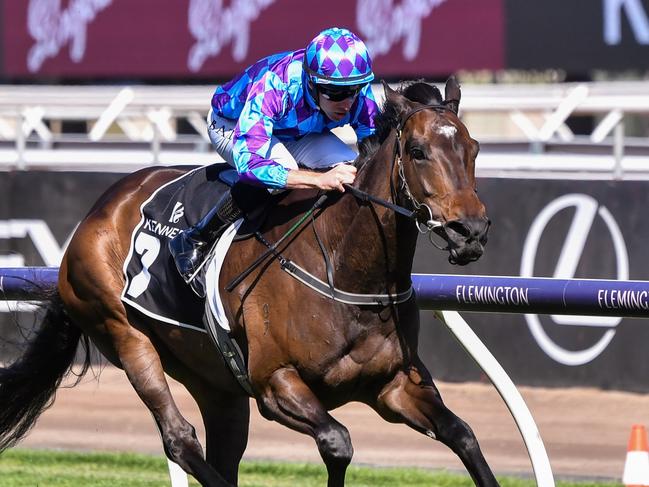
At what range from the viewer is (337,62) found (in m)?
4.38

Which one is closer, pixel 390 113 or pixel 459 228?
pixel 459 228

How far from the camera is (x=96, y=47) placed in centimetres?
1513

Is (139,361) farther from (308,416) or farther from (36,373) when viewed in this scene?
(308,416)

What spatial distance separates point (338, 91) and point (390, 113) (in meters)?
0.20

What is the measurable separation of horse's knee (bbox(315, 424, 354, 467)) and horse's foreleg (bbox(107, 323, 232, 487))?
66cm

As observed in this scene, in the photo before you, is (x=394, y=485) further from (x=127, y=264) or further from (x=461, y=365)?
(x=461, y=365)

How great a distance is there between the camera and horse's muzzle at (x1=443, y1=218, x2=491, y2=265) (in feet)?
12.6

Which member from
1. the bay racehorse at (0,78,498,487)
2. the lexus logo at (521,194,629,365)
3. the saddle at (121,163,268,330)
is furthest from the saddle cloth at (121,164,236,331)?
the lexus logo at (521,194,629,365)

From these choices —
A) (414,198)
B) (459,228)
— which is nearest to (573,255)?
(414,198)

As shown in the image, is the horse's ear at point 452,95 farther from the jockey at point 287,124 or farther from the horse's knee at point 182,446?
the horse's knee at point 182,446

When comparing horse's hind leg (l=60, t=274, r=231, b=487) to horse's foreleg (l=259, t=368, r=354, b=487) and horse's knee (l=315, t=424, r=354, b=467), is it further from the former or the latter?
horse's knee (l=315, t=424, r=354, b=467)

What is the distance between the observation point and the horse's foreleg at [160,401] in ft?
15.9

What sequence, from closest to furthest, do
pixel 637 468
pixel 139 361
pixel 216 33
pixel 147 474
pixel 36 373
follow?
pixel 637 468
pixel 139 361
pixel 36 373
pixel 147 474
pixel 216 33

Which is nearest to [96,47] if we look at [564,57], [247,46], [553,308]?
[247,46]
